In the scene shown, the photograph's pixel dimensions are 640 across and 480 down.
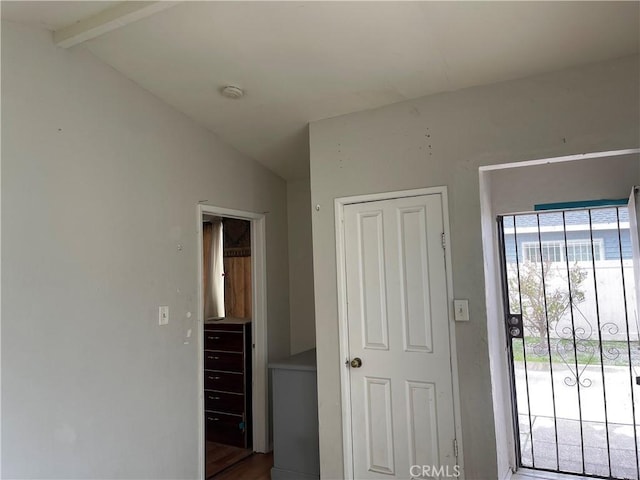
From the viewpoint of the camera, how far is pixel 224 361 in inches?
155

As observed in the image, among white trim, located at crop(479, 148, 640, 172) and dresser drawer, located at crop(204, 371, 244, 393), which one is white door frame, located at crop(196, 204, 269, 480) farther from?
white trim, located at crop(479, 148, 640, 172)

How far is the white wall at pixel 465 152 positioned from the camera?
218cm

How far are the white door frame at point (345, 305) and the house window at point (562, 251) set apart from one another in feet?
3.58

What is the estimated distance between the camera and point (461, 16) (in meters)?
1.91

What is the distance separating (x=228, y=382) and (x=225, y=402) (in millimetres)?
189

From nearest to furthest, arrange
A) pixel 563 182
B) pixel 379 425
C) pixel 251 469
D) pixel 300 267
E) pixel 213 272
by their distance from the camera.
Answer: pixel 379 425
pixel 563 182
pixel 251 469
pixel 300 267
pixel 213 272

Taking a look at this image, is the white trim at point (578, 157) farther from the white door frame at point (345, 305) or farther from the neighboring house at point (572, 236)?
the neighboring house at point (572, 236)

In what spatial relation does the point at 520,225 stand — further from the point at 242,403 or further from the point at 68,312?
the point at 68,312

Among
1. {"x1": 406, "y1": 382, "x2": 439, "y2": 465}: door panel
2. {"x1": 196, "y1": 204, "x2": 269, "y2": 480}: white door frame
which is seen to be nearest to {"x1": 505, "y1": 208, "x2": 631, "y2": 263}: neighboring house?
{"x1": 406, "y1": 382, "x2": 439, "y2": 465}: door panel

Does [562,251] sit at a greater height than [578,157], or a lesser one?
lesser

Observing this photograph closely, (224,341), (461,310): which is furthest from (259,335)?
(461,310)

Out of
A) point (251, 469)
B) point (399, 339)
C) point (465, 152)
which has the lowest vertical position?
point (251, 469)

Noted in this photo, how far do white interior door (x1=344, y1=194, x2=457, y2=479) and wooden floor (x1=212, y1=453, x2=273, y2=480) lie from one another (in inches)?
37.4

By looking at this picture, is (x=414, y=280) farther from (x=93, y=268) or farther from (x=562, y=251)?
(x=93, y=268)
